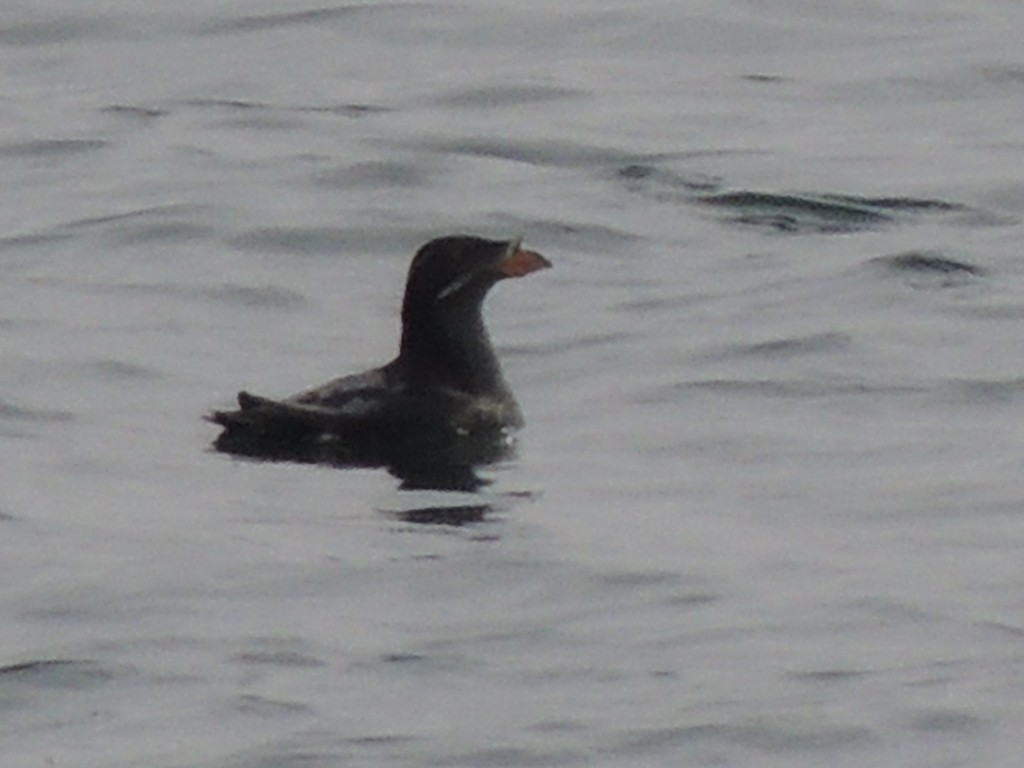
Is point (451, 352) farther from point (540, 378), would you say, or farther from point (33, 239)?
point (33, 239)

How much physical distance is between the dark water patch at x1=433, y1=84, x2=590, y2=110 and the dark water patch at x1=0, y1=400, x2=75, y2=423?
9.71 metres

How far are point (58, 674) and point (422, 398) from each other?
413cm

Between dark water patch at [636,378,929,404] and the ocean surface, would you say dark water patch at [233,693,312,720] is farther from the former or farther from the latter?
dark water patch at [636,378,929,404]

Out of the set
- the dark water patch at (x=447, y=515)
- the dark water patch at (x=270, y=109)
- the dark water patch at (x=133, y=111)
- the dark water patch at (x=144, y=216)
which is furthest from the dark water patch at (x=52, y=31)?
the dark water patch at (x=447, y=515)

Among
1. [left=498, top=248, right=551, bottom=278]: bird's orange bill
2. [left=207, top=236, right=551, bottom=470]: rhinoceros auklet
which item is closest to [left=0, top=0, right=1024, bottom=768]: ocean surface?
[left=207, top=236, right=551, bottom=470]: rhinoceros auklet

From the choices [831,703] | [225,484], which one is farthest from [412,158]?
[831,703]

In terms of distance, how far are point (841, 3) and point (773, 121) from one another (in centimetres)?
481

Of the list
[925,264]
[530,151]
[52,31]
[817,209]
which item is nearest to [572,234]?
[817,209]

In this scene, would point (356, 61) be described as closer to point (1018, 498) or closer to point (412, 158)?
point (412, 158)

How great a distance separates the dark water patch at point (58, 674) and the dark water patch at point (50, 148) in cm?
1230

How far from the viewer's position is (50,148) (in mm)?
24094

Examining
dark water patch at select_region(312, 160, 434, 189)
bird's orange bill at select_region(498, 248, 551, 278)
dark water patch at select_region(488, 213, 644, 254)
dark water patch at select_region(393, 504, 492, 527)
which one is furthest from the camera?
dark water patch at select_region(312, 160, 434, 189)

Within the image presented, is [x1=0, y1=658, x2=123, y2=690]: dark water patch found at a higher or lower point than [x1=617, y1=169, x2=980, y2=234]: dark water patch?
higher

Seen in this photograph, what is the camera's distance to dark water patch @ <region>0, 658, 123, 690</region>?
37.7 feet
